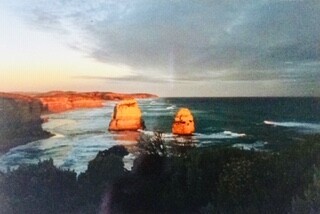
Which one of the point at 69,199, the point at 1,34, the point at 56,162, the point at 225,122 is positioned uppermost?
the point at 1,34

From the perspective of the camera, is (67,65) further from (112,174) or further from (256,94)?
(256,94)

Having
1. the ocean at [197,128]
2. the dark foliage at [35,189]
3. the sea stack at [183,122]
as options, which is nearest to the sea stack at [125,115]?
the ocean at [197,128]

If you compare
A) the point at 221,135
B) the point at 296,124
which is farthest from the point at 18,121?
the point at 296,124

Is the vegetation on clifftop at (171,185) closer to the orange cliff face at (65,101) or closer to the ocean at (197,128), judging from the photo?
the ocean at (197,128)

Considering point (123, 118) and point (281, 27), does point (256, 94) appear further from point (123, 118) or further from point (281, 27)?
point (123, 118)

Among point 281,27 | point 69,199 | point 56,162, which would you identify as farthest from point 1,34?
point 281,27

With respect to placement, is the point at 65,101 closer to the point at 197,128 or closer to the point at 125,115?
the point at 125,115

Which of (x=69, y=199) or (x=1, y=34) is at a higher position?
(x=1, y=34)
